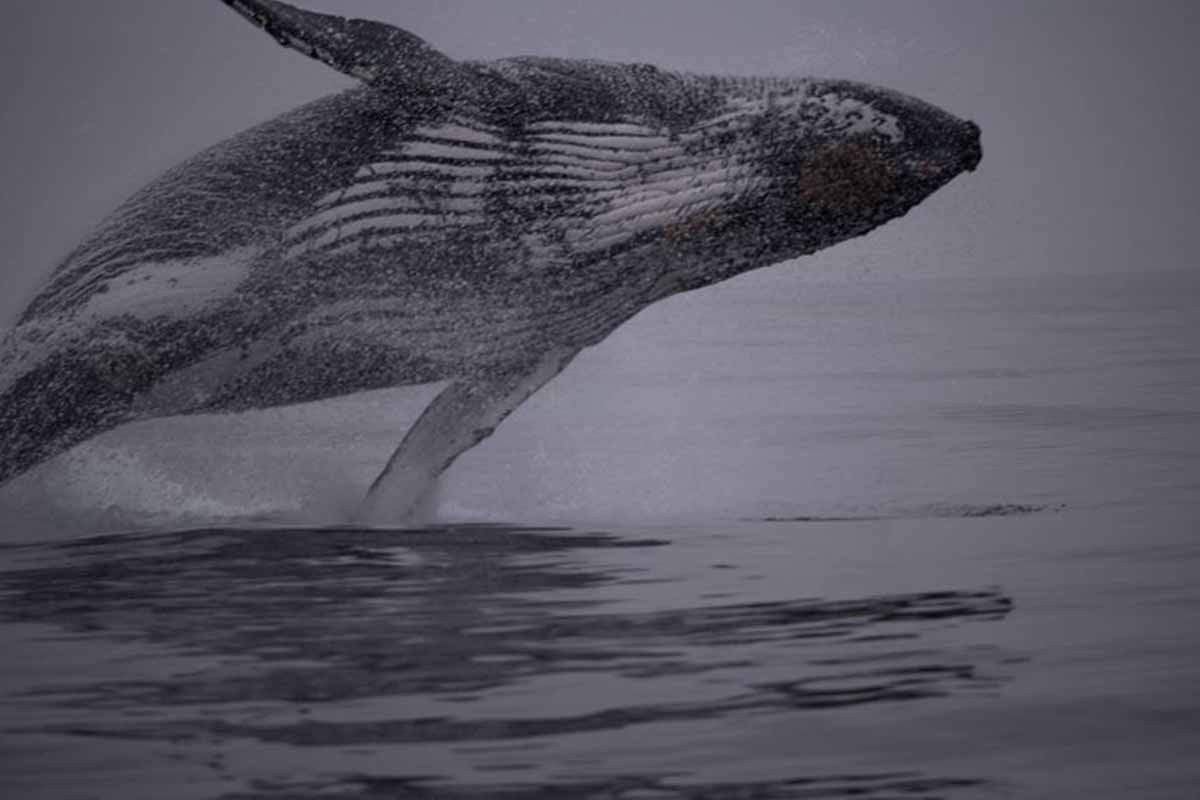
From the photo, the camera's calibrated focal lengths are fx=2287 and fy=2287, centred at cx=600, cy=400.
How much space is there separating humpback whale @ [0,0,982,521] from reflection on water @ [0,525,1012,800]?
4.34ft

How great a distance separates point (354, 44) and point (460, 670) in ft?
14.4

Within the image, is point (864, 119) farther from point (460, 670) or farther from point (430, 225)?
point (460, 670)

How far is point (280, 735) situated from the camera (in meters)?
7.08

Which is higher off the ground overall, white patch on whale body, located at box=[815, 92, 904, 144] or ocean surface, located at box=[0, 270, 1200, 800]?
white patch on whale body, located at box=[815, 92, 904, 144]

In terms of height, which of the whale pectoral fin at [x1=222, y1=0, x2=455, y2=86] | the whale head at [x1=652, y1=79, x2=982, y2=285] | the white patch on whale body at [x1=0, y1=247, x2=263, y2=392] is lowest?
the white patch on whale body at [x1=0, y1=247, x2=263, y2=392]

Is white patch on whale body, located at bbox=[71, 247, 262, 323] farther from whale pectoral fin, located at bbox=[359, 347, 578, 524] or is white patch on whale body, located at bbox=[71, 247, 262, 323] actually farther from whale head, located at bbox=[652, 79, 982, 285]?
whale head, located at bbox=[652, 79, 982, 285]

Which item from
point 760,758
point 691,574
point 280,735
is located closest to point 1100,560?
point 691,574

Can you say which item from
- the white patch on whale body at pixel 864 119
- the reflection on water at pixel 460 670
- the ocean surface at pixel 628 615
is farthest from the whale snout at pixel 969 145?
the reflection on water at pixel 460 670

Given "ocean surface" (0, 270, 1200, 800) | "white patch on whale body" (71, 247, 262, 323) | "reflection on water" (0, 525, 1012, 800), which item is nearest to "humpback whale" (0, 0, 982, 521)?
"white patch on whale body" (71, 247, 262, 323)

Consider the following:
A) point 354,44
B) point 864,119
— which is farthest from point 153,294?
point 864,119

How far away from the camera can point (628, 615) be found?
9.12 metres

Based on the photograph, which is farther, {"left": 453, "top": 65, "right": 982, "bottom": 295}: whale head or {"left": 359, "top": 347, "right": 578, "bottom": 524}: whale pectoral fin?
{"left": 359, "top": 347, "right": 578, "bottom": 524}: whale pectoral fin

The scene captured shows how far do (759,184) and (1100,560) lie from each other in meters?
2.36

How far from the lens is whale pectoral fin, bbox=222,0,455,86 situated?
36.9 ft
